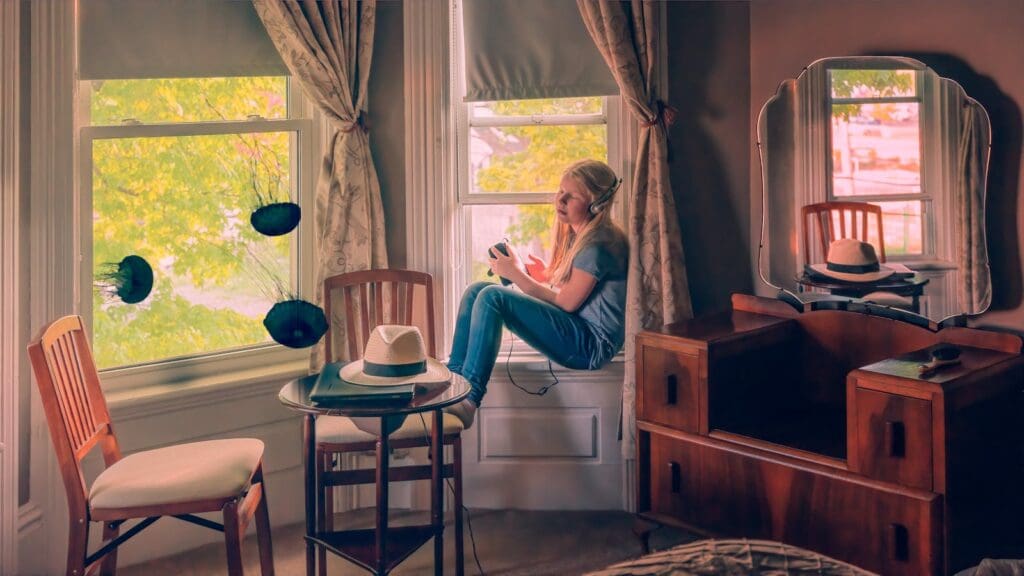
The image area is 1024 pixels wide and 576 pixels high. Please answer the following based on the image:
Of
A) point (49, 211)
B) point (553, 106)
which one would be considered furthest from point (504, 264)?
point (49, 211)

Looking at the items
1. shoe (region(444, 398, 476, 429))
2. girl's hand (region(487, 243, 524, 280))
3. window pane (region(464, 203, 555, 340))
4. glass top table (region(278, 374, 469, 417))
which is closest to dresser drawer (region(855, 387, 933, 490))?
glass top table (region(278, 374, 469, 417))

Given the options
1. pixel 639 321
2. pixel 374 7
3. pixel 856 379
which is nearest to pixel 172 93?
pixel 374 7

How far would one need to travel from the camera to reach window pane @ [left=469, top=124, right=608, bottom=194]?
3.58 metres

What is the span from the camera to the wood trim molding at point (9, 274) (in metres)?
2.83

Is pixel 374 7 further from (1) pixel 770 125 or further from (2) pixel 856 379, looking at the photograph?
(2) pixel 856 379

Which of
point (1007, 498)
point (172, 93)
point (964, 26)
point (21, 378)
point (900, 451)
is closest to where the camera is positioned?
point (900, 451)

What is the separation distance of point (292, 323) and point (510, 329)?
876mm

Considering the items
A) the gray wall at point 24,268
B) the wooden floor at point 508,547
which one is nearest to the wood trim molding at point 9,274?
the gray wall at point 24,268

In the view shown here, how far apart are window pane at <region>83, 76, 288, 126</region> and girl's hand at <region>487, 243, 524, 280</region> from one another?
100 centimetres

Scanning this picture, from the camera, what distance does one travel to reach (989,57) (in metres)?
2.53

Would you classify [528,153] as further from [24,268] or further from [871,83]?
[24,268]

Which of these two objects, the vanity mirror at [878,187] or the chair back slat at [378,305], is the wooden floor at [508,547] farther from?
the vanity mirror at [878,187]

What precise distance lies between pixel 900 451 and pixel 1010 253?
2.33ft

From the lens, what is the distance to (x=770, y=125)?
306cm
